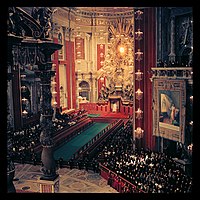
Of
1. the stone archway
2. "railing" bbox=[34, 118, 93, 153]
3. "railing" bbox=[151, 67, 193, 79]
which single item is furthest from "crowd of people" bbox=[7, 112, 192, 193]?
the stone archway

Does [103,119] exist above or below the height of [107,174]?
above

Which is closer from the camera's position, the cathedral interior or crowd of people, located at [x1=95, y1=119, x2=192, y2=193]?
the cathedral interior

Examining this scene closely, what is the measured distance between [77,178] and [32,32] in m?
9.18

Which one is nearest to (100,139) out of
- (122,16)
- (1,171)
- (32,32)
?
(32,32)

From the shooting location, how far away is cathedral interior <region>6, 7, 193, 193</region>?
39.5 feet

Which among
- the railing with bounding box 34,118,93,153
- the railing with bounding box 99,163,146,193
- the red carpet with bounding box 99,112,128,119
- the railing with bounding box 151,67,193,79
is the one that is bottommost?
the railing with bounding box 99,163,146,193

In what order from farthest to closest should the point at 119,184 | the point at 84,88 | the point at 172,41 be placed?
the point at 84,88
the point at 172,41
the point at 119,184

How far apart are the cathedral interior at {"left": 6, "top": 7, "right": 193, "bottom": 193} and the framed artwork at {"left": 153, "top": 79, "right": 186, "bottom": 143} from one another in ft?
0.19

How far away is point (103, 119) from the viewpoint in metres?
35.5

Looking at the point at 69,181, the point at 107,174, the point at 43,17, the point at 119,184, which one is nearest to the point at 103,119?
the point at 107,174

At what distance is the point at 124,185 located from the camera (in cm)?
1570

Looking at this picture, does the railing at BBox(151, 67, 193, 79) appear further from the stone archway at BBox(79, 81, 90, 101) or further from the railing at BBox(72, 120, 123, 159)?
the stone archway at BBox(79, 81, 90, 101)

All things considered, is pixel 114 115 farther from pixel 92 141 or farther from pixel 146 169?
pixel 146 169

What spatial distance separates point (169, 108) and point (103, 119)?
56.6 feet
